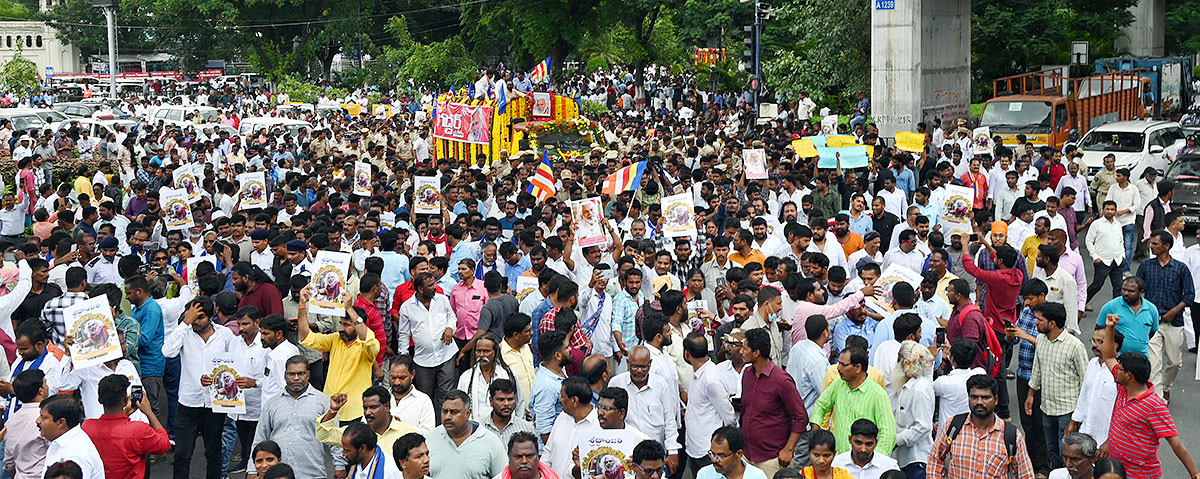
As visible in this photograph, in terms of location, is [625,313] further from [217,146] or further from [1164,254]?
[217,146]

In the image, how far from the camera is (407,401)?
304 inches

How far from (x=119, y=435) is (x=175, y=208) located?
284 inches

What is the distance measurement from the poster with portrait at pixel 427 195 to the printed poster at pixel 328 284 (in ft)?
17.8

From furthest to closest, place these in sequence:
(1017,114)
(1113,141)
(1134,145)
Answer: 1. (1017,114)
2. (1113,141)
3. (1134,145)

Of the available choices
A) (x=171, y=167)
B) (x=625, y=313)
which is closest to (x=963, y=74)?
(x=171, y=167)

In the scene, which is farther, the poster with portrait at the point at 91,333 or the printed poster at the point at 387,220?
the printed poster at the point at 387,220

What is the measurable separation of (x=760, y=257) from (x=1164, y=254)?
3.35 metres

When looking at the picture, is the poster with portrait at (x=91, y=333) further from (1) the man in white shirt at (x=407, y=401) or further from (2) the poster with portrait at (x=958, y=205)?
(2) the poster with portrait at (x=958, y=205)

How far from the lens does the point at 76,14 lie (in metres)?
79.1

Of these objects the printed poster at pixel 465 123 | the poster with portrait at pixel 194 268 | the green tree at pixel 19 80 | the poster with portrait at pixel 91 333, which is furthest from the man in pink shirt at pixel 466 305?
the green tree at pixel 19 80

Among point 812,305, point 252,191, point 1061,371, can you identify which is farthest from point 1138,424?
point 252,191

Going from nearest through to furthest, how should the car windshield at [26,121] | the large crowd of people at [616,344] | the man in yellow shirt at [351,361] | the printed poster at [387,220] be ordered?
the large crowd of people at [616,344], the man in yellow shirt at [351,361], the printed poster at [387,220], the car windshield at [26,121]

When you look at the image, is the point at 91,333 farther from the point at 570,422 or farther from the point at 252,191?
the point at 252,191

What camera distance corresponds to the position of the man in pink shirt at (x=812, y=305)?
918 cm
